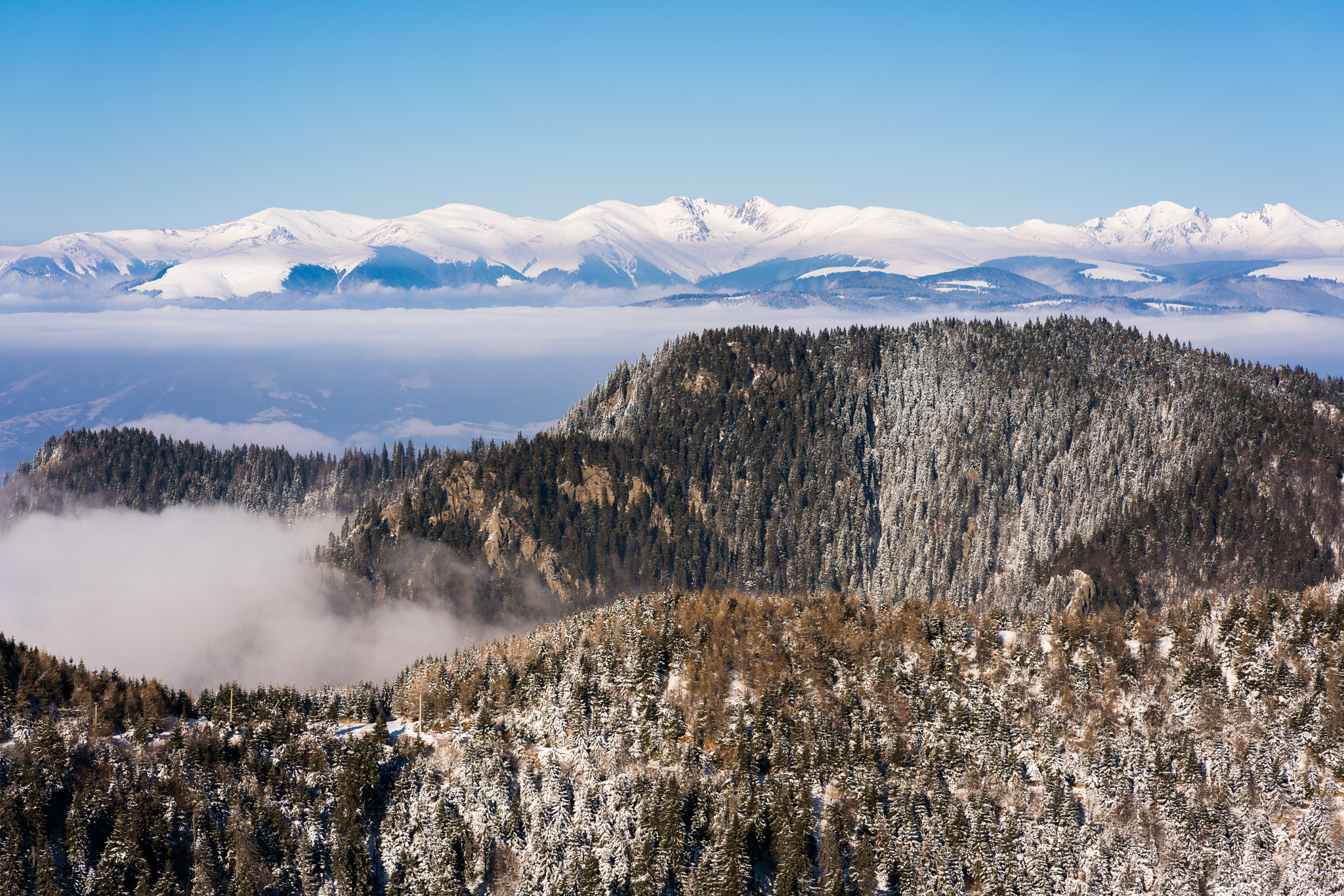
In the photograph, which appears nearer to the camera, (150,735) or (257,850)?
(257,850)

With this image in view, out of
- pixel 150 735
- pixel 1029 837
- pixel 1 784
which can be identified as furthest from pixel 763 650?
pixel 1 784

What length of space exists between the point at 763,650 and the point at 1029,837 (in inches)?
1923

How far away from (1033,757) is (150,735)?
126 metres

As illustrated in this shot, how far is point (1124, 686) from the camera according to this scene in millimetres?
175625

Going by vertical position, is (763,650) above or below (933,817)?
above

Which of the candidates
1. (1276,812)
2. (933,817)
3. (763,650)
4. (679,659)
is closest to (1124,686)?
(1276,812)

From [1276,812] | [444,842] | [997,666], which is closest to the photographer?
[1276,812]

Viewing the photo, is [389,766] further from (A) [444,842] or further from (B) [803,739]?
(B) [803,739]

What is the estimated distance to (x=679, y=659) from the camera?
18775 centimetres

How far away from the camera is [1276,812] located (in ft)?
508

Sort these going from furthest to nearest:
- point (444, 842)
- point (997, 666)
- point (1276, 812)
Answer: point (997, 666), point (444, 842), point (1276, 812)

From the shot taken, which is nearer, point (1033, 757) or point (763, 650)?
point (1033, 757)

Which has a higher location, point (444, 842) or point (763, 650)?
point (763, 650)

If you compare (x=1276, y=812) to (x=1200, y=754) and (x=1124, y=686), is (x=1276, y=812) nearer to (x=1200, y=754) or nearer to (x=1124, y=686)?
(x=1200, y=754)
